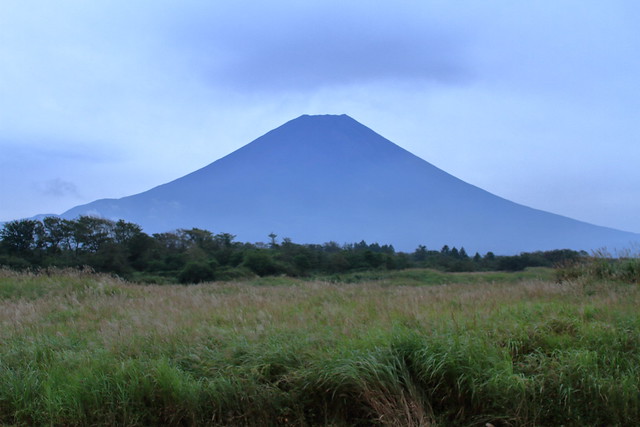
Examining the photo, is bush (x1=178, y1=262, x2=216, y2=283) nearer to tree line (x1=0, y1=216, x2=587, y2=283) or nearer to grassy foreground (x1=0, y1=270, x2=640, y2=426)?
tree line (x1=0, y1=216, x2=587, y2=283)

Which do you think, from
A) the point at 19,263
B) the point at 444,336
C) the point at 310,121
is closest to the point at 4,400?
the point at 444,336

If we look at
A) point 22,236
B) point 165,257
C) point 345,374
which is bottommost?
point 345,374

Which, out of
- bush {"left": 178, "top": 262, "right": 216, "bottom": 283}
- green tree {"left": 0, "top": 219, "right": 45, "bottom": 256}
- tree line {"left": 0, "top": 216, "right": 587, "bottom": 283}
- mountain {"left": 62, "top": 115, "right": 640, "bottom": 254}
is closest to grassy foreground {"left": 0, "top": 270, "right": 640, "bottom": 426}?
tree line {"left": 0, "top": 216, "right": 587, "bottom": 283}

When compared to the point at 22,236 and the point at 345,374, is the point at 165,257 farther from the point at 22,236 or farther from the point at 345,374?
the point at 345,374

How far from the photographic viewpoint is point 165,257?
24.9 meters

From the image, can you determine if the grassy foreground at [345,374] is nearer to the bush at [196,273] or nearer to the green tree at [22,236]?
the bush at [196,273]

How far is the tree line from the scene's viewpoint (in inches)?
853

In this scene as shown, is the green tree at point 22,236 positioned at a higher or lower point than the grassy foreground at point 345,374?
higher

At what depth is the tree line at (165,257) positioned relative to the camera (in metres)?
21.7

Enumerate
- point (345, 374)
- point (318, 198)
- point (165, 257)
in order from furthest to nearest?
point (318, 198), point (165, 257), point (345, 374)

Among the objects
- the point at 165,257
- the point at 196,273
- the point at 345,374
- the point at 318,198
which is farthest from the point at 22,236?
the point at 318,198

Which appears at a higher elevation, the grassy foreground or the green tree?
the green tree

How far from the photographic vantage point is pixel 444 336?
4191 millimetres

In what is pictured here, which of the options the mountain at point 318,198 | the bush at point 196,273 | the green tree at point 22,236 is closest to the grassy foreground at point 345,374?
the bush at point 196,273
